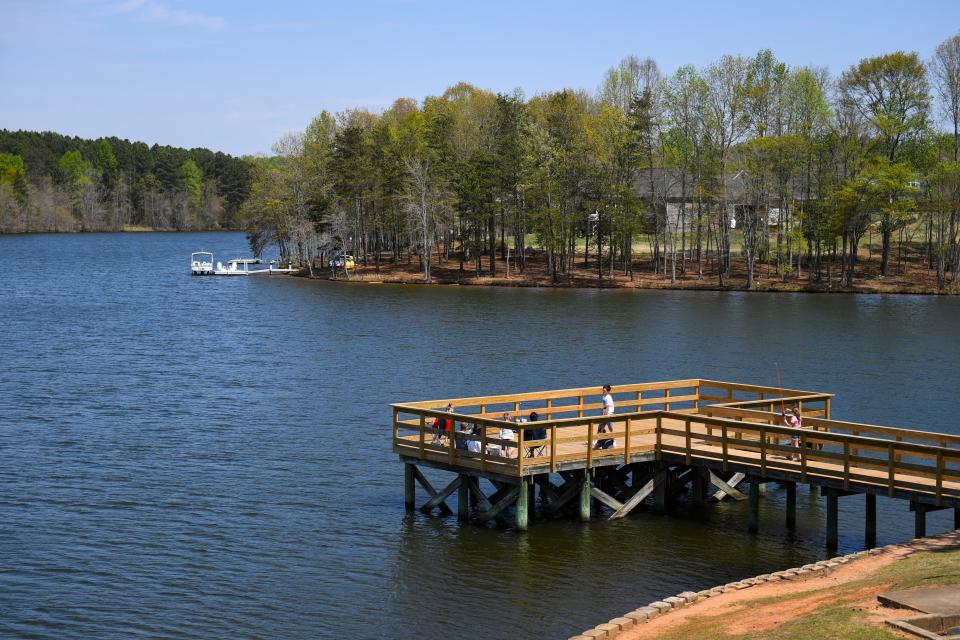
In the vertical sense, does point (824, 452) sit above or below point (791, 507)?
above

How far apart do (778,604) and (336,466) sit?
17020 mm

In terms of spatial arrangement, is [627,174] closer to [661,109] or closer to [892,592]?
[661,109]

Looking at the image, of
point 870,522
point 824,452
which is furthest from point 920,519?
point 824,452

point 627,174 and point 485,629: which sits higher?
point 627,174

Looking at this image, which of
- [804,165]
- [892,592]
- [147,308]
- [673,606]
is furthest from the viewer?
[804,165]

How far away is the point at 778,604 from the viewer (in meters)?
18.3

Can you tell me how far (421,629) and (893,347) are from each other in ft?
148

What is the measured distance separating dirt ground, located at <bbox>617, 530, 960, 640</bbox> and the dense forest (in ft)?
243

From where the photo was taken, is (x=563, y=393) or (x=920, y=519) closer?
(x=920, y=519)

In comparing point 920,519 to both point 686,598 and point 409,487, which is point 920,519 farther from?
point 409,487

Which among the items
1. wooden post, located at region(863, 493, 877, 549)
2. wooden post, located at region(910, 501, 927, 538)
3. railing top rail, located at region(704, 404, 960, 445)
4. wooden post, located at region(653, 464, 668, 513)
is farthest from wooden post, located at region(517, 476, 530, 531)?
wooden post, located at region(910, 501, 927, 538)

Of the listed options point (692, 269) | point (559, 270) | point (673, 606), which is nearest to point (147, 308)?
point (559, 270)

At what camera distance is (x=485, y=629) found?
66.8 feet

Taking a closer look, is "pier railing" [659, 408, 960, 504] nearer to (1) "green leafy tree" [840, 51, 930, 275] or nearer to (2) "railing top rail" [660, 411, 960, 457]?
(2) "railing top rail" [660, 411, 960, 457]
